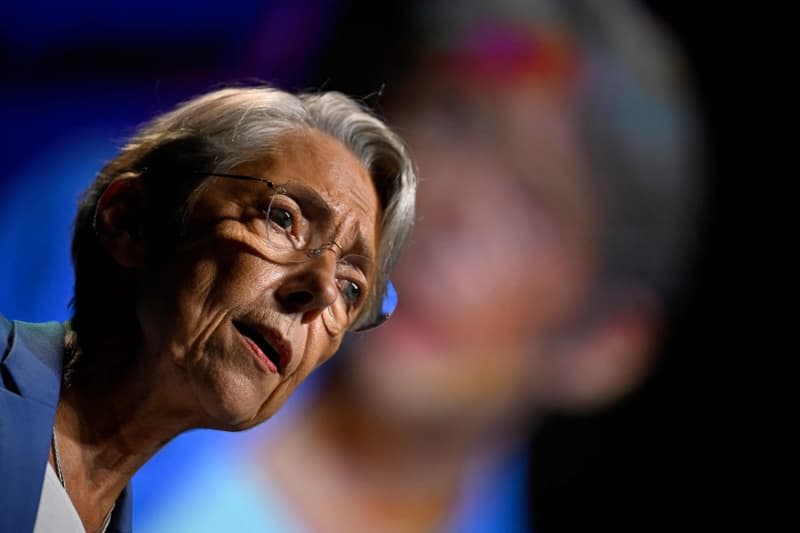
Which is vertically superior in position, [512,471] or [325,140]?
[325,140]

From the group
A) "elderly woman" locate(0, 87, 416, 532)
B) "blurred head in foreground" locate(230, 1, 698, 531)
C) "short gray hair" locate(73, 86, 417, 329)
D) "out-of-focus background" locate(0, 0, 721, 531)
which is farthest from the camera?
"blurred head in foreground" locate(230, 1, 698, 531)

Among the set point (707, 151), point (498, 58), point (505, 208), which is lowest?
point (505, 208)

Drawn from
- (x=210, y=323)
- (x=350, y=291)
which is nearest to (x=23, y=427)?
(x=210, y=323)

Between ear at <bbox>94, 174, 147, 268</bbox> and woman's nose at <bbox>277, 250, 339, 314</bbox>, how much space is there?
0.21m

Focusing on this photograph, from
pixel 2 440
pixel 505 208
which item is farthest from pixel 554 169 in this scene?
pixel 2 440

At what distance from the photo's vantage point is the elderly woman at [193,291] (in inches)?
41.8

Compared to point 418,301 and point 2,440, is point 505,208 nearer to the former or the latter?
point 418,301

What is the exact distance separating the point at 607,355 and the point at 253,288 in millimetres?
948

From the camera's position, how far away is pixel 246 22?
1.49 m

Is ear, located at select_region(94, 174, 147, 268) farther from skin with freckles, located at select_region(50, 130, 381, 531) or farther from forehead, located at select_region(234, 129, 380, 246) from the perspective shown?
forehead, located at select_region(234, 129, 380, 246)

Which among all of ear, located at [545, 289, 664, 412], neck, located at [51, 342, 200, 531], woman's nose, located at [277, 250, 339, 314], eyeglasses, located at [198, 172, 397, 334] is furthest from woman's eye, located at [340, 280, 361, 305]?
ear, located at [545, 289, 664, 412]

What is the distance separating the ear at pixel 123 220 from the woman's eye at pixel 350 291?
0.29m

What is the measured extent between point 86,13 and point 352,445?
91cm

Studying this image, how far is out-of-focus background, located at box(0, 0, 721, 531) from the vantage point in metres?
1.50
